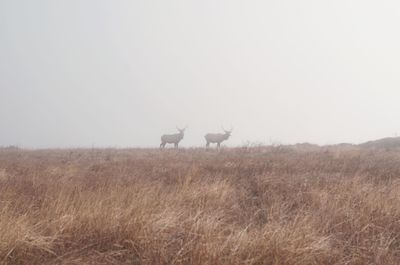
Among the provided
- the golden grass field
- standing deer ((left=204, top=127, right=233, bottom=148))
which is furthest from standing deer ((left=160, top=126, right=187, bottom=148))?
the golden grass field

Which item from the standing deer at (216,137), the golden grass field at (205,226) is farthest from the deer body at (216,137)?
the golden grass field at (205,226)

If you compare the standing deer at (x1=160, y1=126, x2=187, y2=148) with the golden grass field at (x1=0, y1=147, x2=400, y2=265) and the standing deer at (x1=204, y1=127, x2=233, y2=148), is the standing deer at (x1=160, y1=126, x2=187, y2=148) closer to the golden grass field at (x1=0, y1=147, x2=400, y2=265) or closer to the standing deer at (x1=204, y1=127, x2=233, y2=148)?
the standing deer at (x1=204, y1=127, x2=233, y2=148)

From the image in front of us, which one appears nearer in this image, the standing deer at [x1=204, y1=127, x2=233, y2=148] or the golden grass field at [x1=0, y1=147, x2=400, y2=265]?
the golden grass field at [x1=0, y1=147, x2=400, y2=265]

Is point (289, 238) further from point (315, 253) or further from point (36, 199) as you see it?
point (36, 199)

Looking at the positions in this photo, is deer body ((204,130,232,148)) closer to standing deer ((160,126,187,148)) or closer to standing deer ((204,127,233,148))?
standing deer ((204,127,233,148))

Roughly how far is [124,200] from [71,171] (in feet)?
16.4

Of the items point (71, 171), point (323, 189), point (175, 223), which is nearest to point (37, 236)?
point (175, 223)

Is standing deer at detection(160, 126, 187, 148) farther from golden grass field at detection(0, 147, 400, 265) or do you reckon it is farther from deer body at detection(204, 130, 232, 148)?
golden grass field at detection(0, 147, 400, 265)

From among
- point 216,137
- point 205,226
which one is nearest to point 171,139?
point 216,137

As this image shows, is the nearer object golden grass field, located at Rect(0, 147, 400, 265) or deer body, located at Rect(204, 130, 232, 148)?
golden grass field, located at Rect(0, 147, 400, 265)

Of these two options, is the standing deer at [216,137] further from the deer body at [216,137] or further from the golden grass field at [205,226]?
the golden grass field at [205,226]

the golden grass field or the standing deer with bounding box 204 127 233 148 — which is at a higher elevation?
the standing deer with bounding box 204 127 233 148

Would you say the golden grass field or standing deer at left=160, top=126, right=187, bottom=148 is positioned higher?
standing deer at left=160, top=126, right=187, bottom=148

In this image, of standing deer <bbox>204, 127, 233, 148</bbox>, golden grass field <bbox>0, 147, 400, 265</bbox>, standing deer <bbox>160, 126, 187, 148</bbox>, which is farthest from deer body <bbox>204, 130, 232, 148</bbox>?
golden grass field <bbox>0, 147, 400, 265</bbox>
